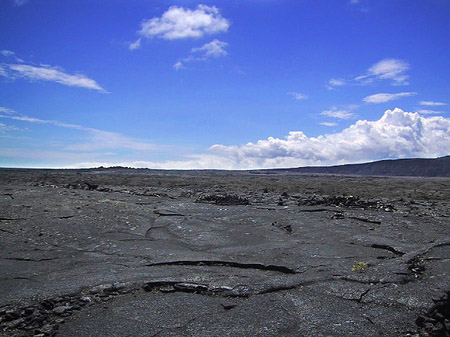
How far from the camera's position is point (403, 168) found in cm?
9494

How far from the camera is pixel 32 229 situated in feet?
32.1

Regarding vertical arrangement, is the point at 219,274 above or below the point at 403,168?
below

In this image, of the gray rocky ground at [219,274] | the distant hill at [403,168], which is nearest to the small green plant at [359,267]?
the gray rocky ground at [219,274]

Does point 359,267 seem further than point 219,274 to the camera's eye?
Yes

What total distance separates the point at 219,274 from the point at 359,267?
254 centimetres

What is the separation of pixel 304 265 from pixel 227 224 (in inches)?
181

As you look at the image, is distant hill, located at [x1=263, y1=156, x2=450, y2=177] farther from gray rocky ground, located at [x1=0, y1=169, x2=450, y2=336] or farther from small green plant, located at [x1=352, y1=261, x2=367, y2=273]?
small green plant, located at [x1=352, y1=261, x2=367, y2=273]

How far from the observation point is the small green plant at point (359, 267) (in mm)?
6519

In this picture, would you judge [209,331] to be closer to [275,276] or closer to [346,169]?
[275,276]

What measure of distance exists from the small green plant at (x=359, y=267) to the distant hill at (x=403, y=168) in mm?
86355

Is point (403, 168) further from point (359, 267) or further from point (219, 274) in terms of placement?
point (219, 274)

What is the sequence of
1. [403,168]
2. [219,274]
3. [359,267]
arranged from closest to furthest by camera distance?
1. [219,274]
2. [359,267]
3. [403,168]

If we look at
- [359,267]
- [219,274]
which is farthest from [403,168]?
[219,274]

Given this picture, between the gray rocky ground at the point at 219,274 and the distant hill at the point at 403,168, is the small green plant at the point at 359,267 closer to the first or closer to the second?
the gray rocky ground at the point at 219,274
